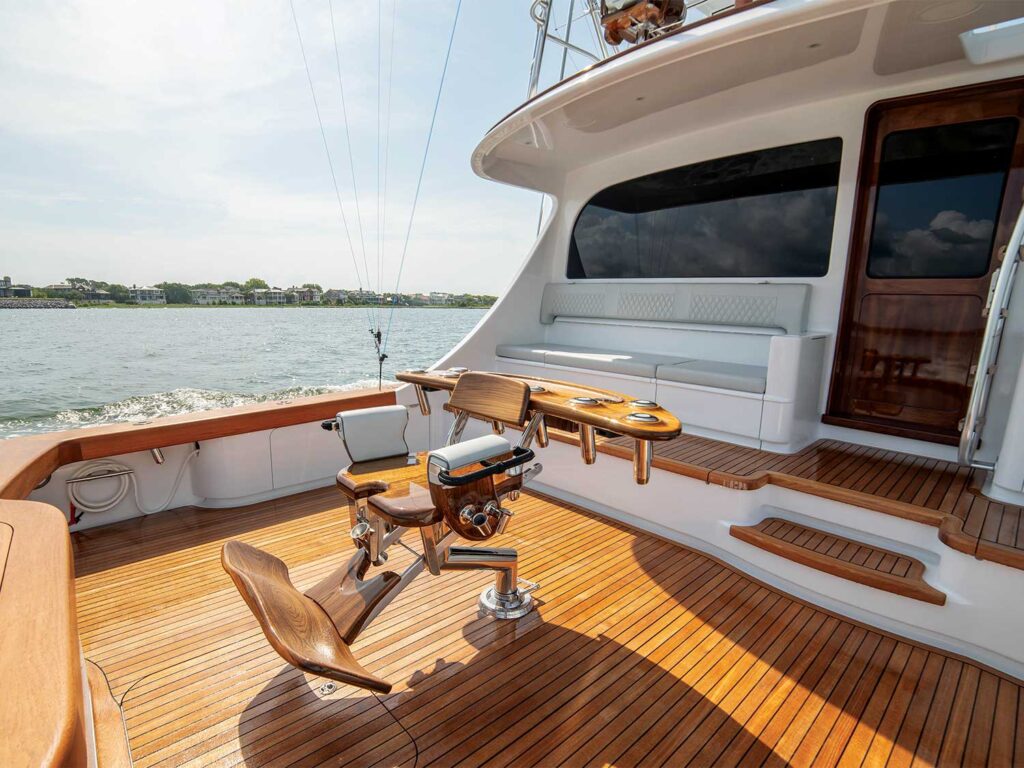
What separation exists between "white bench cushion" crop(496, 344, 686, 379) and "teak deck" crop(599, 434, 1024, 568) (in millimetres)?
534

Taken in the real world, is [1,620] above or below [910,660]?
above

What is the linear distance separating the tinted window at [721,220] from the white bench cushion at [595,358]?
2.37ft

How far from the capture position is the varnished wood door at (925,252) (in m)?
2.48

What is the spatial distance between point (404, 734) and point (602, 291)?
11.1 ft

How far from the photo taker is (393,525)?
148 centimetres

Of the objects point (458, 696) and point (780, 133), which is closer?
point (458, 696)

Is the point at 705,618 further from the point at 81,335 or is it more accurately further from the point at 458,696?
the point at 81,335

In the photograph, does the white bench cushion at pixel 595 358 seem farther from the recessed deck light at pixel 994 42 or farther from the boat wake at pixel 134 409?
the boat wake at pixel 134 409

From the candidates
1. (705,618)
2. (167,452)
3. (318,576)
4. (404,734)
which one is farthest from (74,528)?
(705,618)

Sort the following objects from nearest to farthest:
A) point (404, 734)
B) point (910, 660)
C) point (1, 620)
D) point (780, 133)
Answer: point (1, 620) → point (404, 734) → point (910, 660) → point (780, 133)

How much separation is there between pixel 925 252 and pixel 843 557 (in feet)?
5.86

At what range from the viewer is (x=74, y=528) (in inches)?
96.7

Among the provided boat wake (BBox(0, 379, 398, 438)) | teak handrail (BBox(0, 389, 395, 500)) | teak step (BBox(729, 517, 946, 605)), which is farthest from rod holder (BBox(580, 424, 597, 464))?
boat wake (BBox(0, 379, 398, 438))

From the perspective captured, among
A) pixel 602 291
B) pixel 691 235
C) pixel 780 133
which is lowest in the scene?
pixel 602 291
